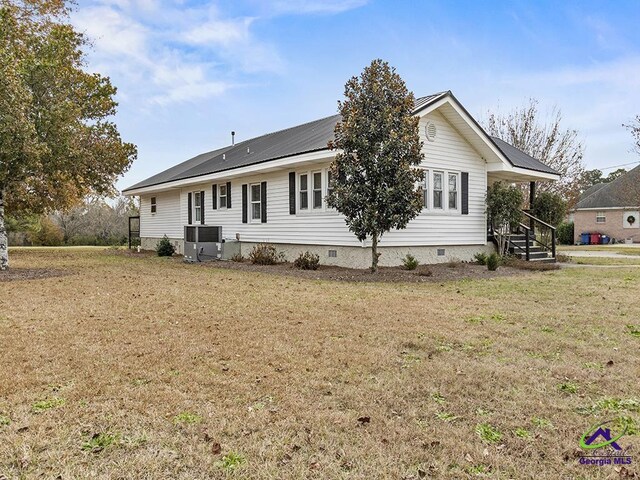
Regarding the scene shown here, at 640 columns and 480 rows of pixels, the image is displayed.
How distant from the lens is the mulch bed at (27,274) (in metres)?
10.5

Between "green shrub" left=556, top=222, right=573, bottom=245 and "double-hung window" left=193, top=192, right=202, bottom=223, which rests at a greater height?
"double-hung window" left=193, top=192, right=202, bottom=223

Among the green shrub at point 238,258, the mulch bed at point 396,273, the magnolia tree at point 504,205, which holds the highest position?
the magnolia tree at point 504,205

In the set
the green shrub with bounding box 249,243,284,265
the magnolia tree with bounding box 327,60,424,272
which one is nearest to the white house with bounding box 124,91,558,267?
the green shrub with bounding box 249,243,284,265

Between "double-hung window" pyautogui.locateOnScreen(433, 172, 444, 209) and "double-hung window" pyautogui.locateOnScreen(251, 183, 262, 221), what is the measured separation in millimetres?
6035

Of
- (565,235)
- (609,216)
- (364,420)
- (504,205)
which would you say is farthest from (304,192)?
(609,216)

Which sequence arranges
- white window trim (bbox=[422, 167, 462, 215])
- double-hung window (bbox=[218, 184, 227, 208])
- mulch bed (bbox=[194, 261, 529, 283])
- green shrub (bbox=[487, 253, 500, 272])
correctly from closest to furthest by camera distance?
mulch bed (bbox=[194, 261, 529, 283]) → green shrub (bbox=[487, 253, 500, 272]) → white window trim (bbox=[422, 167, 462, 215]) → double-hung window (bbox=[218, 184, 227, 208])

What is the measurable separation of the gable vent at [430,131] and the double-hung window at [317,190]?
3.32m

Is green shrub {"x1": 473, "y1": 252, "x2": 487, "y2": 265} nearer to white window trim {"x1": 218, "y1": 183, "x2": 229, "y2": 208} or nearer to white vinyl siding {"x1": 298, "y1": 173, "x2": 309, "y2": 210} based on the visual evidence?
white vinyl siding {"x1": 298, "y1": 173, "x2": 309, "y2": 210}

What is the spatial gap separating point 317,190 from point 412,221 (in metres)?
2.91

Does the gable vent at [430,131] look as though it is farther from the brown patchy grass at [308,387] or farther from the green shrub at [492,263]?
the brown patchy grass at [308,387]

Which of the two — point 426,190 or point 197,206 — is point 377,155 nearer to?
point 426,190

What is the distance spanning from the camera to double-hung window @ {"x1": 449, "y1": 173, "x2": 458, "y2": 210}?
14.3m

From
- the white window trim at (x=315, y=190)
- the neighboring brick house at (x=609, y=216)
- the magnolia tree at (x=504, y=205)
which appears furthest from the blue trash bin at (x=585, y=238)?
the white window trim at (x=315, y=190)

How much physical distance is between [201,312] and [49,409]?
3419mm
